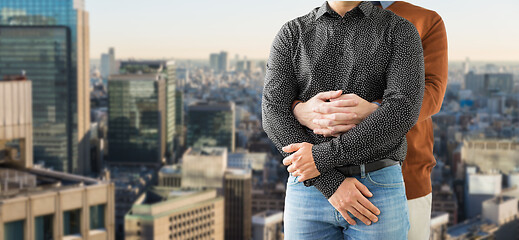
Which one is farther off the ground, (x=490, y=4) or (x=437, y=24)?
(x=490, y=4)

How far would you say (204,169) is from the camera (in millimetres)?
18969

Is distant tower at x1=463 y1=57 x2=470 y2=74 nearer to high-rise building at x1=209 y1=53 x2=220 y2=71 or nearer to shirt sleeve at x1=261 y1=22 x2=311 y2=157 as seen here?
high-rise building at x1=209 y1=53 x2=220 y2=71

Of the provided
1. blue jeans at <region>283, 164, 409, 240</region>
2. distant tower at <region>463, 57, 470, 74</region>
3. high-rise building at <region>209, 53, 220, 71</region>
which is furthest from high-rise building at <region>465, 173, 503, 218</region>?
blue jeans at <region>283, 164, 409, 240</region>

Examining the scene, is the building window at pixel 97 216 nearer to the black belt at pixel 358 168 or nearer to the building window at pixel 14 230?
the building window at pixel 14 230

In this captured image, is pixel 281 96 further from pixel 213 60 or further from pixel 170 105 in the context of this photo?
pixel 170 105

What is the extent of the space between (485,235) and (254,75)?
11118 mm

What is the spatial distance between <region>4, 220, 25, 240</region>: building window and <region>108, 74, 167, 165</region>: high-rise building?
21.5 meters

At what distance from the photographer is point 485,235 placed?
1334 centimetres

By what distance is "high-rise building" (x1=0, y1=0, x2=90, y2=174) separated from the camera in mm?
24219

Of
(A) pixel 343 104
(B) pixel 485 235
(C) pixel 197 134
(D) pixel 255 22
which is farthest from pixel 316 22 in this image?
(C) pixel 197 134

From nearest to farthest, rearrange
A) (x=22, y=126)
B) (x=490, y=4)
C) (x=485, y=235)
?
(x=22, y=126)
(x=485, y=235)
(x=490, y=4)

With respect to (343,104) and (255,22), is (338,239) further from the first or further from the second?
(255,22)

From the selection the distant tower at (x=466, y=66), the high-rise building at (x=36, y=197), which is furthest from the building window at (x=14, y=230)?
the distant tower at (x=466, y=66)

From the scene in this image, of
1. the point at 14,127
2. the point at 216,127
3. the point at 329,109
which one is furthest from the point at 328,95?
the point at 216,127
